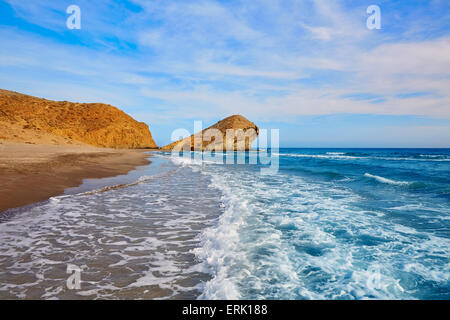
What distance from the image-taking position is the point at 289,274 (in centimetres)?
381

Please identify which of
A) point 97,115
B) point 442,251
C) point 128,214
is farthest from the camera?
point 97,115

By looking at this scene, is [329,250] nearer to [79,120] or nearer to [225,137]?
[79,120]

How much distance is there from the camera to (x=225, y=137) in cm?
7856

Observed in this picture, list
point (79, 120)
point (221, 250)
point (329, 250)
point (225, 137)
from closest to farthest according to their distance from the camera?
point (221, 250), point (329, 250), point (79, 120), point (225, 137)

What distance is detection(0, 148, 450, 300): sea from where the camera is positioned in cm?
330

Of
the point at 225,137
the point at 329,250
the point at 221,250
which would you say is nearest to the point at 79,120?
the point at 225,137

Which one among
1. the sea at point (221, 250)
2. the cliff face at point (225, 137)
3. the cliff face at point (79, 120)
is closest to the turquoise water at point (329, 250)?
the sea at point (221, 250)

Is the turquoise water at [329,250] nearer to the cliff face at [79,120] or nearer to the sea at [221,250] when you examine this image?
the sea at [221,250]

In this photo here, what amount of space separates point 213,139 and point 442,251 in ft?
253

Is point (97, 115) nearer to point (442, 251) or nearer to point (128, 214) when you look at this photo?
point (128, 214)

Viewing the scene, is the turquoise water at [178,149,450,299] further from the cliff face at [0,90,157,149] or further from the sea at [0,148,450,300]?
the cliff face at [0,90,157,149]

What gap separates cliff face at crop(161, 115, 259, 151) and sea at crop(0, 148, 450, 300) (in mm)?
69088

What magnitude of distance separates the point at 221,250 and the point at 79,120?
6838cm
